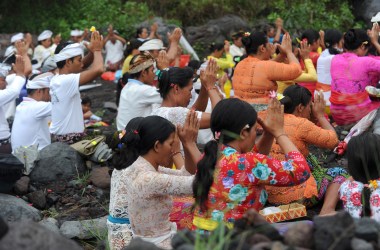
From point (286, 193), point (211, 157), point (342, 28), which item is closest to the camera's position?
point (211, 157)

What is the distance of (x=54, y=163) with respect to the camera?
7688mm

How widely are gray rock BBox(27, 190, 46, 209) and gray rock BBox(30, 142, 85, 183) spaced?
1.56 ft

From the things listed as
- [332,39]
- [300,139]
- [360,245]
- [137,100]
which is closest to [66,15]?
[332,39]

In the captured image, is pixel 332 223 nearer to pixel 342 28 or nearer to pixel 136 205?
pixel 136 205

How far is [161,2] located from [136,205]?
16330mm

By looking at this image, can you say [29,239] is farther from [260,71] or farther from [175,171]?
[260,71]

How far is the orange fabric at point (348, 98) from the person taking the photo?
8.57 metres

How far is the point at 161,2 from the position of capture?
20.2 m

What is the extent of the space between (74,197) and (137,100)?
1.29m

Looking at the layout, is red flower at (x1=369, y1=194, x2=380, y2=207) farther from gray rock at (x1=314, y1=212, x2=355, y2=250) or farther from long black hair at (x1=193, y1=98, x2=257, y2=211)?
gray rock at (x1=314, y1=212, x2=355, y2=250)

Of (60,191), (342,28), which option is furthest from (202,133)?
A: (342,28)

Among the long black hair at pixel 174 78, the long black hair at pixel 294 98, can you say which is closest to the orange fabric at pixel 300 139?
the long black hair at pixel 294 98

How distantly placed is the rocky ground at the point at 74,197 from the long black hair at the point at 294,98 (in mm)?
970

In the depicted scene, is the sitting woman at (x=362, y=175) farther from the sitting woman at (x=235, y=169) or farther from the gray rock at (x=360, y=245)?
the gray rock at (x=360, y=245)
